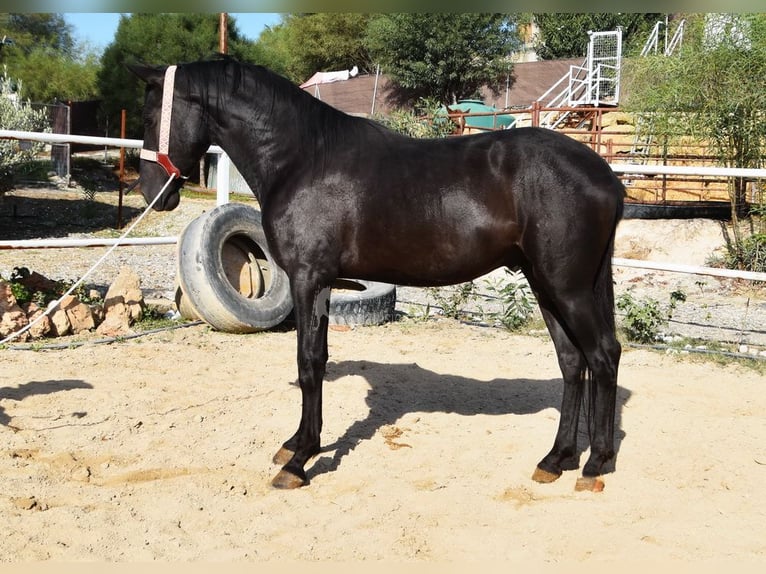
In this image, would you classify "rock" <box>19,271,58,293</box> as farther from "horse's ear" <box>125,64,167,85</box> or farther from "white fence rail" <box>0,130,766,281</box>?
"horse's ear" <box>125,64,167,85</box>

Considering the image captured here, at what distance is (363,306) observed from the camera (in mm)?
6812

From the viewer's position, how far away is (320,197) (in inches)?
143

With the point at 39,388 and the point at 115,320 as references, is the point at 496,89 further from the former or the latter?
the point at 39,388

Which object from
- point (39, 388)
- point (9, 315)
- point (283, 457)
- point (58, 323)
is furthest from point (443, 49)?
point (283, 457)

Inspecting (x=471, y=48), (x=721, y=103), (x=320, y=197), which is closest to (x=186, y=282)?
(x=320, y=197)

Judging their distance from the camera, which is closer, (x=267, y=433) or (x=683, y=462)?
(x=683, y=462)

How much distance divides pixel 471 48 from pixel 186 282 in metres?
30.2

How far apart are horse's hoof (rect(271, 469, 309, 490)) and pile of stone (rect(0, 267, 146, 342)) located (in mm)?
3166

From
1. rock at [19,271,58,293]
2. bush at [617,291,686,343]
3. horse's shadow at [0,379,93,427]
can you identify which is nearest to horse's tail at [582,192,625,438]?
bush at [617,291,686,343]

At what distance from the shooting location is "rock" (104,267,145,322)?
6.50 meters

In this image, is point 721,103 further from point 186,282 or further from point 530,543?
point 530,543

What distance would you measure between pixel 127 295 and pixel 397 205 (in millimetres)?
3795

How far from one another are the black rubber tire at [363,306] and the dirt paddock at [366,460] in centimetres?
76

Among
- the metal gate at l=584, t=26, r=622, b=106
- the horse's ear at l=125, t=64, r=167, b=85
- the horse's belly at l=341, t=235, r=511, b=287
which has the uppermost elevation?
the metal gate at l=584, t=26, r=622, b=106
